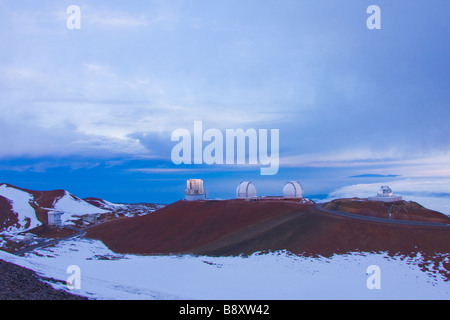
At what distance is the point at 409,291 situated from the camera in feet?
74.3

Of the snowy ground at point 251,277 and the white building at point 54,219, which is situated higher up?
the white building at point 54,219

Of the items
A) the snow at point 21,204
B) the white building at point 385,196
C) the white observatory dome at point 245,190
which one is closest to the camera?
the white building at point 385,196

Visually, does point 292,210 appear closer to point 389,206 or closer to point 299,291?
point 389,206

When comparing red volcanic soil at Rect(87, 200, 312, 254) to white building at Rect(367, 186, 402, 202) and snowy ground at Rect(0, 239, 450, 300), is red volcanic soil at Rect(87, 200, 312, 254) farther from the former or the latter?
white building at Rect(367, 186, 402, 202)

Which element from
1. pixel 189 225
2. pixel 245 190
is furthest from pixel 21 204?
pixel 245 190

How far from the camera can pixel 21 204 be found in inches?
2667

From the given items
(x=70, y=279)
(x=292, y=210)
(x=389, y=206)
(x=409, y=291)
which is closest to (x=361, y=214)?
(x=389, y=206)

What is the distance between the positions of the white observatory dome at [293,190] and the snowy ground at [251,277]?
17.5 meters

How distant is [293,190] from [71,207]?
52.5m

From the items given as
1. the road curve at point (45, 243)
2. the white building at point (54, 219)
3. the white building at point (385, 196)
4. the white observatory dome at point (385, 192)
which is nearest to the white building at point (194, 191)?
the road curve at point (45, 243)

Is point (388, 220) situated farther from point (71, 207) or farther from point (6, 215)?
point (71, 207)

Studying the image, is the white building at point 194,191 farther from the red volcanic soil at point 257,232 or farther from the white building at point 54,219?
the white building at point 54,219

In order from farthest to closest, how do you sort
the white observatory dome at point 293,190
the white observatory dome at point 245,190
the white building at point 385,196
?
the white observatory dome at point 245,190, the white observatory dome at point 293,190, the white building at point 385,196

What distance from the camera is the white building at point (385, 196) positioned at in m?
39.6
